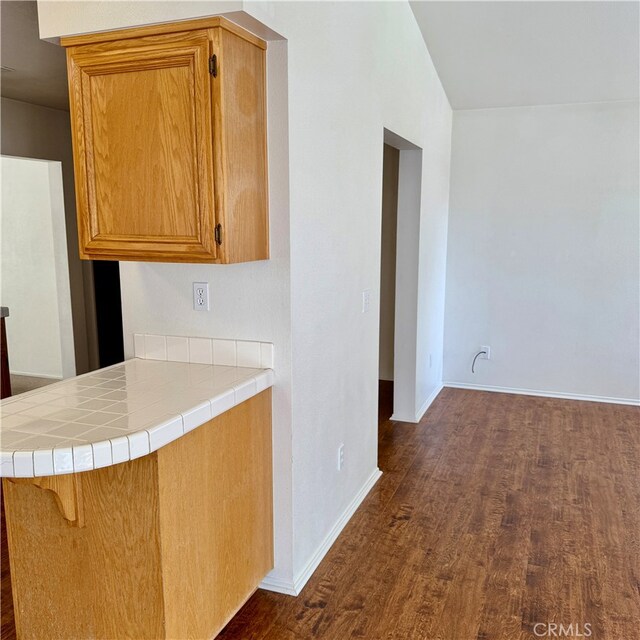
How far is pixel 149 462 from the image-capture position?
Result: 1.70m

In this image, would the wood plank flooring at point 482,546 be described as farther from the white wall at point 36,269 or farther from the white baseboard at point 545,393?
the white wall at point 36,269

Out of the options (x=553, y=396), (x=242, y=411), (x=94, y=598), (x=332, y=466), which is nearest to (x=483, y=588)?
(x=332, y=466)

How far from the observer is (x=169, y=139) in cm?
195

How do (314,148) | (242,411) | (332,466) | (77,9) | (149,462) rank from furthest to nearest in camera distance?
(332,466)
(314,148)
(242,411)
(77,9)
(149,462)

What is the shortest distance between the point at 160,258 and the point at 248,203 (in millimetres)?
359

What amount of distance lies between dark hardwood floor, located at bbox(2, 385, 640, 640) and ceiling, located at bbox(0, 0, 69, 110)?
2.41 m

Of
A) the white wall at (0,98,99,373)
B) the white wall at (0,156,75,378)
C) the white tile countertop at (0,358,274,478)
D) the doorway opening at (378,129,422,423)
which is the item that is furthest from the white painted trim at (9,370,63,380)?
the white tile countertop at (0,358,274,478)

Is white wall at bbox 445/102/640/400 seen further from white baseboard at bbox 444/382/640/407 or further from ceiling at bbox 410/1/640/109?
ceiling at bbox 410/1/640/109

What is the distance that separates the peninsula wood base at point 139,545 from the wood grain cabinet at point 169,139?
66cm

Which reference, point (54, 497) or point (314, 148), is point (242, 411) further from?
point (314, 148)

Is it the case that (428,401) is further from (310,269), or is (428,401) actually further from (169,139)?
(169,139)

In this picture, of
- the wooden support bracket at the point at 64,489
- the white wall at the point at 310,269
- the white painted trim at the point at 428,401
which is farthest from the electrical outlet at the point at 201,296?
the white painted trim at the point at 428,401

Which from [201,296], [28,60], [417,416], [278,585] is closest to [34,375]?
[28,60]

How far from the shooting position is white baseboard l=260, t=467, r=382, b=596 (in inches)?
95.3
